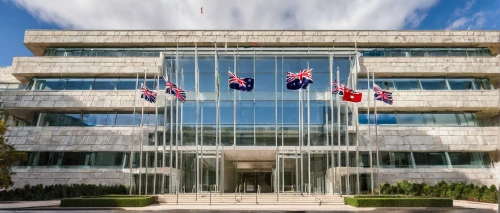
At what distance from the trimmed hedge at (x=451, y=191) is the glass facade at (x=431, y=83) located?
11740 millimetres

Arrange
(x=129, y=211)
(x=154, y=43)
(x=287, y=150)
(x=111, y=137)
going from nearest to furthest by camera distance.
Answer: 1. (x=129, y=211)
2. (x=287, y=150)
3. (x=111, y=137)
4. (x=154, y=43)

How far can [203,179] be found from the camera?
4019 cm

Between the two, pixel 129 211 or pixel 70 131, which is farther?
pixel 70 131

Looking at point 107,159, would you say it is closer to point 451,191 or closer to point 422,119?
point 451,191

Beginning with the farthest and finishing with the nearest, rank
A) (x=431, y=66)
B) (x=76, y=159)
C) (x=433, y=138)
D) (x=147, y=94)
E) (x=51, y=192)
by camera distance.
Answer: (x=431, y=66) → (x=76, y=159) → (x=433, y=138) → (x=51, y=192) → (x=147, y=94)

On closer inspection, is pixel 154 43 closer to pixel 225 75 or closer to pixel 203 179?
pixel 225 75

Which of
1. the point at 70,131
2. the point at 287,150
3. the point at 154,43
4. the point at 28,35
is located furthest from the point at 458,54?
the point at 28,35

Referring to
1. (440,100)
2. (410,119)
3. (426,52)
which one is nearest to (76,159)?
(410,119)

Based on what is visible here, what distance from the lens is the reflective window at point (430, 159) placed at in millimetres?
42875

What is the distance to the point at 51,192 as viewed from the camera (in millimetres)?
34281

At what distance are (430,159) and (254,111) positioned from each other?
18.9 m

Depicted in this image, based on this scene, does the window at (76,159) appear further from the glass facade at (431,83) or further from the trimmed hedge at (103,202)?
the glass facade at (431,83)

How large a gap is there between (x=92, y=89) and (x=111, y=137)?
20.2ft

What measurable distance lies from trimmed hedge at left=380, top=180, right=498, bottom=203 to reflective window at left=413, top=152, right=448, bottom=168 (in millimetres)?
4844
